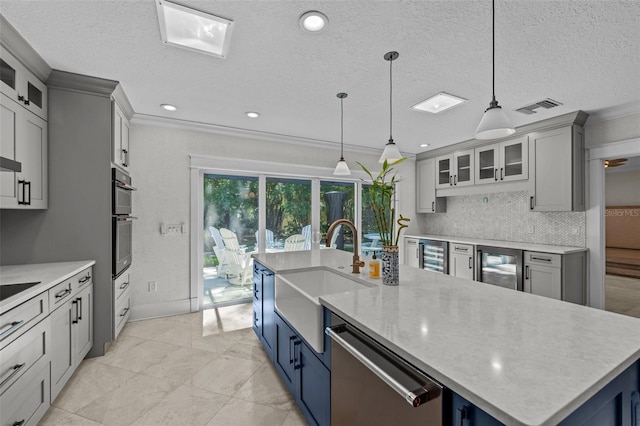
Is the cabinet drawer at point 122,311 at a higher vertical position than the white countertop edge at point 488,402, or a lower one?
lower

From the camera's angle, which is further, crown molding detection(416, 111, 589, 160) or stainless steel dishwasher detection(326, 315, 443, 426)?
crown molding detection(416, 111, 589, 160)

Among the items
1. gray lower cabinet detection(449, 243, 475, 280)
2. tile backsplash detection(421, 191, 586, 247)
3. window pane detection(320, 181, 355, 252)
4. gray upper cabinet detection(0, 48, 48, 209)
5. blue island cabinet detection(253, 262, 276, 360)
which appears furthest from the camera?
window pane detection(320, 181, 355, 252)

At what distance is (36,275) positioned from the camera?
2.01m

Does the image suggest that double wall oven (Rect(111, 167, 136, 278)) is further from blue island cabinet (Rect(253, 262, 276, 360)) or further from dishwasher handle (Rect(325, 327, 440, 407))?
dishwasher handle (Rect(325, 327, 440, 407))

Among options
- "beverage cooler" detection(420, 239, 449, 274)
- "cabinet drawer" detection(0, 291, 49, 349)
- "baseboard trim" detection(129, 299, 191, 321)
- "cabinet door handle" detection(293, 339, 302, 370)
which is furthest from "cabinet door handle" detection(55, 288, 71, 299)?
"beverage cooler" detection(420, 239, 449, 274)

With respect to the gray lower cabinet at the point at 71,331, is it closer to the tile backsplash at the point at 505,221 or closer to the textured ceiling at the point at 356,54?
the textured ceiling at the point at 356,54

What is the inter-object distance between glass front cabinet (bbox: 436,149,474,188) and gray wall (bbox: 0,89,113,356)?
4735 mm

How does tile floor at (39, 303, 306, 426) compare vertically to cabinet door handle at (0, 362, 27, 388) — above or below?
below

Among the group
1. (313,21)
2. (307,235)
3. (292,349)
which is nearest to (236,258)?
(307,235)

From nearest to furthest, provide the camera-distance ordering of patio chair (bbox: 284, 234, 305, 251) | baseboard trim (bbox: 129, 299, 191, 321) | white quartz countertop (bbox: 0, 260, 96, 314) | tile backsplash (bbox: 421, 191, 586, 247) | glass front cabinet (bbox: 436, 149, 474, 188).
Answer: white quartz countertop (bbox: 0, 260, 96, 314) < baseboard trim (bbox: 129, 299, 191, 321) < tile backsplash (bbox: 421, 191, 586, 247) < patio chair (bbox: 284, 234, 305, 251) < glass front cabinet (bbox: 436, 149, 474, 188)

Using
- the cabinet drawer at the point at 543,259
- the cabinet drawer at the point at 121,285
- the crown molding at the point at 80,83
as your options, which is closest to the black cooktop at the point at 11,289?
the cabinet drawer at the point at 121,285

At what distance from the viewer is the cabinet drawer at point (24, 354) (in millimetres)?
1392

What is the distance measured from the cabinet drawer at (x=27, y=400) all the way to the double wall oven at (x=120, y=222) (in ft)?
3.49

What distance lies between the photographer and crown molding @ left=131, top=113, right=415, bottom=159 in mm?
3492
